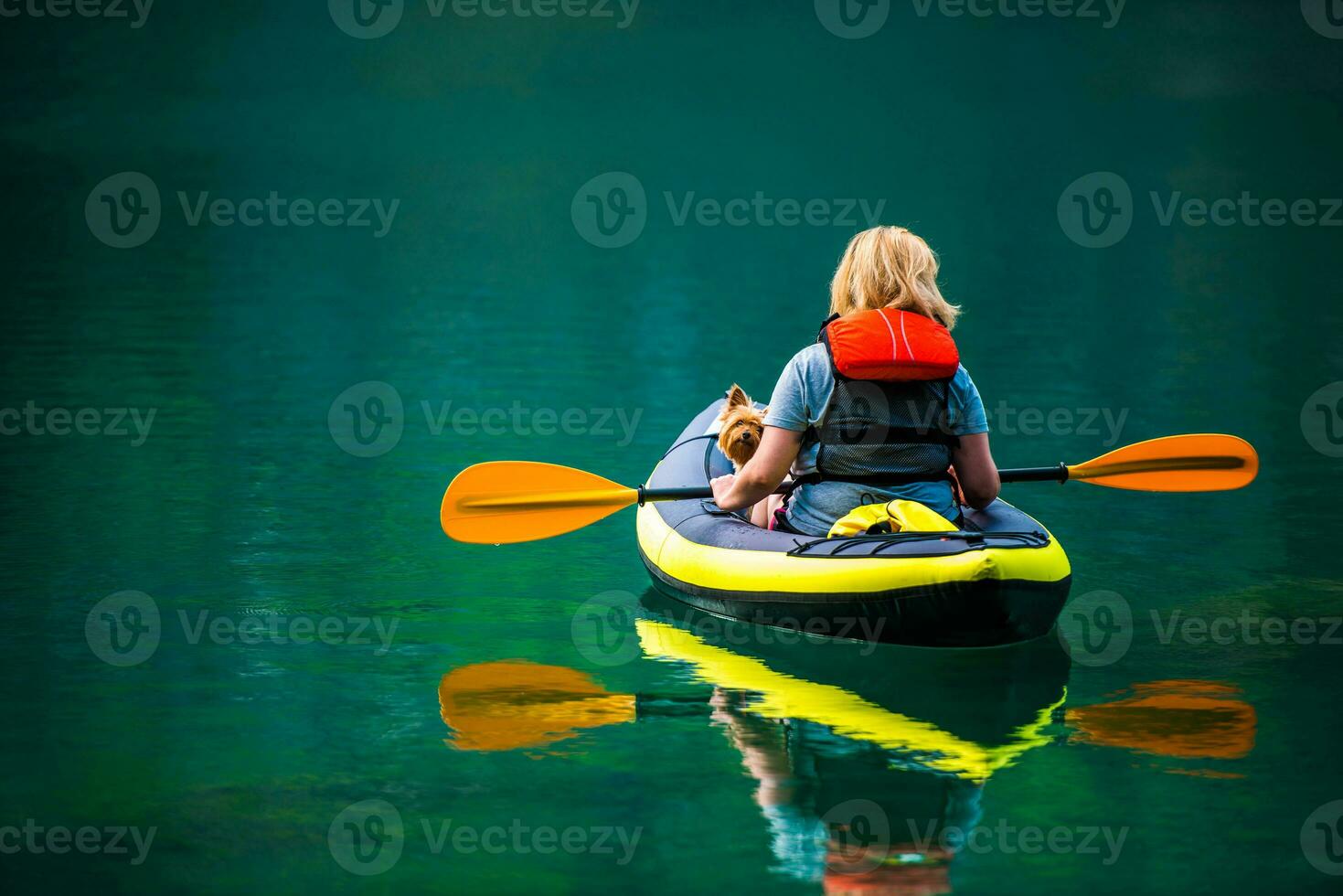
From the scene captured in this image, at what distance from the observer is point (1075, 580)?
18.0ft

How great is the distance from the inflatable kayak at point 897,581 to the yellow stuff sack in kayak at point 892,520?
0.06m

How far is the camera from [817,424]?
4578 mm

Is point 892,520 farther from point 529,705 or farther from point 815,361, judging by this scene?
point 529,705

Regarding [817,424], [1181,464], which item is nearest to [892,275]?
[817,424]

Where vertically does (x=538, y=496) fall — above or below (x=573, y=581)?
above

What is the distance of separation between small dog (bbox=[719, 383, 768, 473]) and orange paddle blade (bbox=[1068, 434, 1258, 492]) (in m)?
1.26

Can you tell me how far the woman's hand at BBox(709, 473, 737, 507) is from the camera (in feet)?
16.4

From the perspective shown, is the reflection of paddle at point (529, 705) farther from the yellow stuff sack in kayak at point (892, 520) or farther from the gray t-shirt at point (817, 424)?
the gray t-shirt at point (817, 424)

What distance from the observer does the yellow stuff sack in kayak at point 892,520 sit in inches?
176

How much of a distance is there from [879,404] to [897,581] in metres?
0.59

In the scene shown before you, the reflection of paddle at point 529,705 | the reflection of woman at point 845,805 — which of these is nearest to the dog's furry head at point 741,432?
the reflection of paddle at point 529,705

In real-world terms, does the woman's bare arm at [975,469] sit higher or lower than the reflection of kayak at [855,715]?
higher

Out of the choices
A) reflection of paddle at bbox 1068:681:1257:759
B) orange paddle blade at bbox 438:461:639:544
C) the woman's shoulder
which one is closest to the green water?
reflection of paddle at bbox 1068:681:1257:759

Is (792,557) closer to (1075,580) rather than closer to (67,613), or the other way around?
(1075,580)
